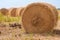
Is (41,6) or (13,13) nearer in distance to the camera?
(41,6)

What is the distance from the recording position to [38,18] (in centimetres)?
1026

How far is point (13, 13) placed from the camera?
24.1m

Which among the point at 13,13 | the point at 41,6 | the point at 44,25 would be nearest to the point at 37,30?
the point at 44,25

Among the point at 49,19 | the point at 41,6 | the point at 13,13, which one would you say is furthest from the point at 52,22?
the point at 13,13

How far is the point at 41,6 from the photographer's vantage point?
32.8ft

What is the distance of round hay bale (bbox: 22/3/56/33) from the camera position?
32.4ft

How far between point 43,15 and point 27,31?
3.27 ft

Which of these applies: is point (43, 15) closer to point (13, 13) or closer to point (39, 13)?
point (39, 13)

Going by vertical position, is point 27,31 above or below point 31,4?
below

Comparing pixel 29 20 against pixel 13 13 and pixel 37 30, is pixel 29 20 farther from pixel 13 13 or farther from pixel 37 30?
pixel 13 13

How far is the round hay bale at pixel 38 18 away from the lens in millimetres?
9891

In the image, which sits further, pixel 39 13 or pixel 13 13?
pixel 13 13

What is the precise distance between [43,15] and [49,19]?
0.34m

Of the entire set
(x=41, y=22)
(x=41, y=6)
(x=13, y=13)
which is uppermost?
(x=41, y=6)
